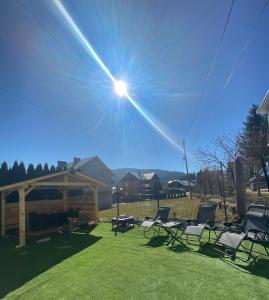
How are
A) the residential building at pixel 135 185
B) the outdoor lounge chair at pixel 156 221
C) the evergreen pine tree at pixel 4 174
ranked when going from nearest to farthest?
the outdoor lounge chair at pixel 156 221
the evergreen pine tree at pixel 4 174
the residential building at pixel 135 185

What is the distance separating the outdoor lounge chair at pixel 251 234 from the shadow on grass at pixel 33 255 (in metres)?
3.98

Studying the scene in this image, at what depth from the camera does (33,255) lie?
6391 millimetres

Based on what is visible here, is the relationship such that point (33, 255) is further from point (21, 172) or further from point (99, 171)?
point (99, 171)

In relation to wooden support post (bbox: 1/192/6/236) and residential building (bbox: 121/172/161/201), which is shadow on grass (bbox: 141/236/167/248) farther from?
residential building (bbox: 121/172/161/201)

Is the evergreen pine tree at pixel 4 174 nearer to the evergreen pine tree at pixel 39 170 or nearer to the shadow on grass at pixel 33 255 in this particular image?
the evergreen pine tree at pixel 39 170

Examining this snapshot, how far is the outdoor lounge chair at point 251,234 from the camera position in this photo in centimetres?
473

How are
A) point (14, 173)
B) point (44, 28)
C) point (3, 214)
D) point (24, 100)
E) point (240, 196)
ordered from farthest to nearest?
1. point (14, 173)
2. point (24, 100)
3. point (3, 214)
4. point (240, 196)
5. point (44, 28)

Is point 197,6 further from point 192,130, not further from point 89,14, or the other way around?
point 192,130

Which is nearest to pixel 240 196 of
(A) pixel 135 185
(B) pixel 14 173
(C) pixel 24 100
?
(C) pixel 24 100

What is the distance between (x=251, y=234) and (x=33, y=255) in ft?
18.7

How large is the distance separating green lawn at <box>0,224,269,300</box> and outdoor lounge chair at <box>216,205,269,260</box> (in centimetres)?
30

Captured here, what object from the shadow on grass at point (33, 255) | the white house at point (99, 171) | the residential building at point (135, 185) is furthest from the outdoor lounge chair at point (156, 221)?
the residential building at point (135, 185)

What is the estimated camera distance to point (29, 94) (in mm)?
9977

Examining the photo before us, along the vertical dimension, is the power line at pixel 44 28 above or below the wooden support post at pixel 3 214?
above
